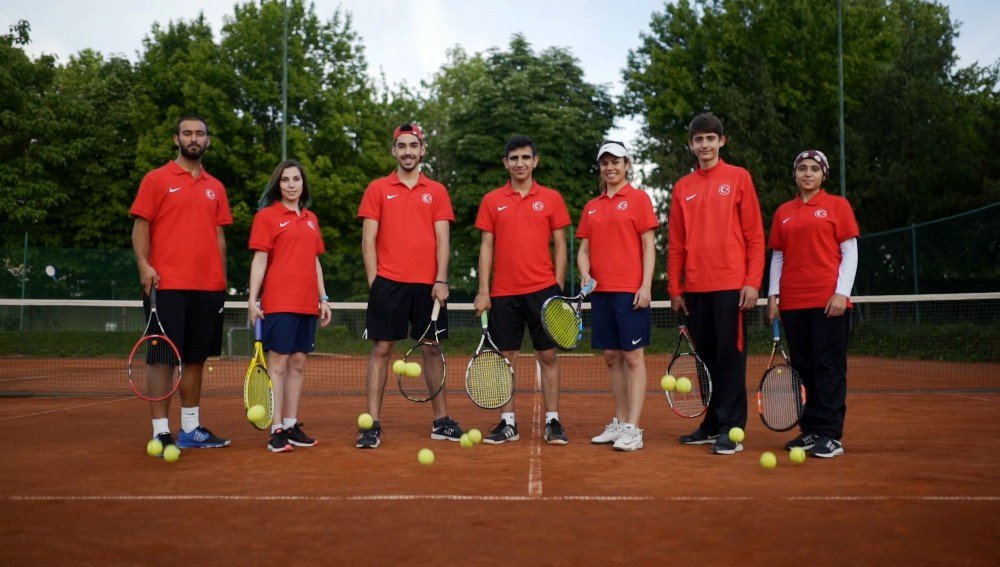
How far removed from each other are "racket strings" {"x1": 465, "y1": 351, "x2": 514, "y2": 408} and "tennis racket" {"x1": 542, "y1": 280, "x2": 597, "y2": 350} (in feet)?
1.38

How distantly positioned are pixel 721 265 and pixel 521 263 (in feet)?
4.53

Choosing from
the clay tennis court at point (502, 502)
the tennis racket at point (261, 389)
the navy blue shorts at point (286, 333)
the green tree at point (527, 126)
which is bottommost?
the clay tennis court at point (502, 502)

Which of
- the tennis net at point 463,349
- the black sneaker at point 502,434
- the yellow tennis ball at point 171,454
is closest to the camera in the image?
the yellow tennis ball at point 171,454

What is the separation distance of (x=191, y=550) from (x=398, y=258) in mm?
3078

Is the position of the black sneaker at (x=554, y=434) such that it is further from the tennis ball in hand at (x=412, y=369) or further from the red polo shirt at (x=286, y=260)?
the red polo shirt at (x=286, y=260)

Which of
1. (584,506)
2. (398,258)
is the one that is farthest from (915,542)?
(398,258)

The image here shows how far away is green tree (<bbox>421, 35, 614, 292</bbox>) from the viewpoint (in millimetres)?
28641


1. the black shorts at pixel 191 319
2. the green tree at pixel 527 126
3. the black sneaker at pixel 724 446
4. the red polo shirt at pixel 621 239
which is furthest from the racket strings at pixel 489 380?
the green tree at pixel 527 126

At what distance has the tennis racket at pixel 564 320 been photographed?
614cm

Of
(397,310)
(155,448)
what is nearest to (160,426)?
(155,448)

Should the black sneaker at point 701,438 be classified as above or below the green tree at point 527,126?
below

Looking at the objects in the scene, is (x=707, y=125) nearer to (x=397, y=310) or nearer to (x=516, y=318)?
(x=516, y=318)

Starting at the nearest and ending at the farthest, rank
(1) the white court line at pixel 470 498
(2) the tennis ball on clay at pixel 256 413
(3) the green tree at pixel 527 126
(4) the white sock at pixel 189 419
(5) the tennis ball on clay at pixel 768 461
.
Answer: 1. (1) the white court line at pixel 470 498
2. (5) the tennis ball on clay at pixel 768 461
3. (2) the tennis ball on clay at pixel 256 413
4. (4) the white sock at pixel 189 419
5. (3) the green tree at pixel 527 126

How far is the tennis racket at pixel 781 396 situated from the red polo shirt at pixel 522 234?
1623 millimetres
